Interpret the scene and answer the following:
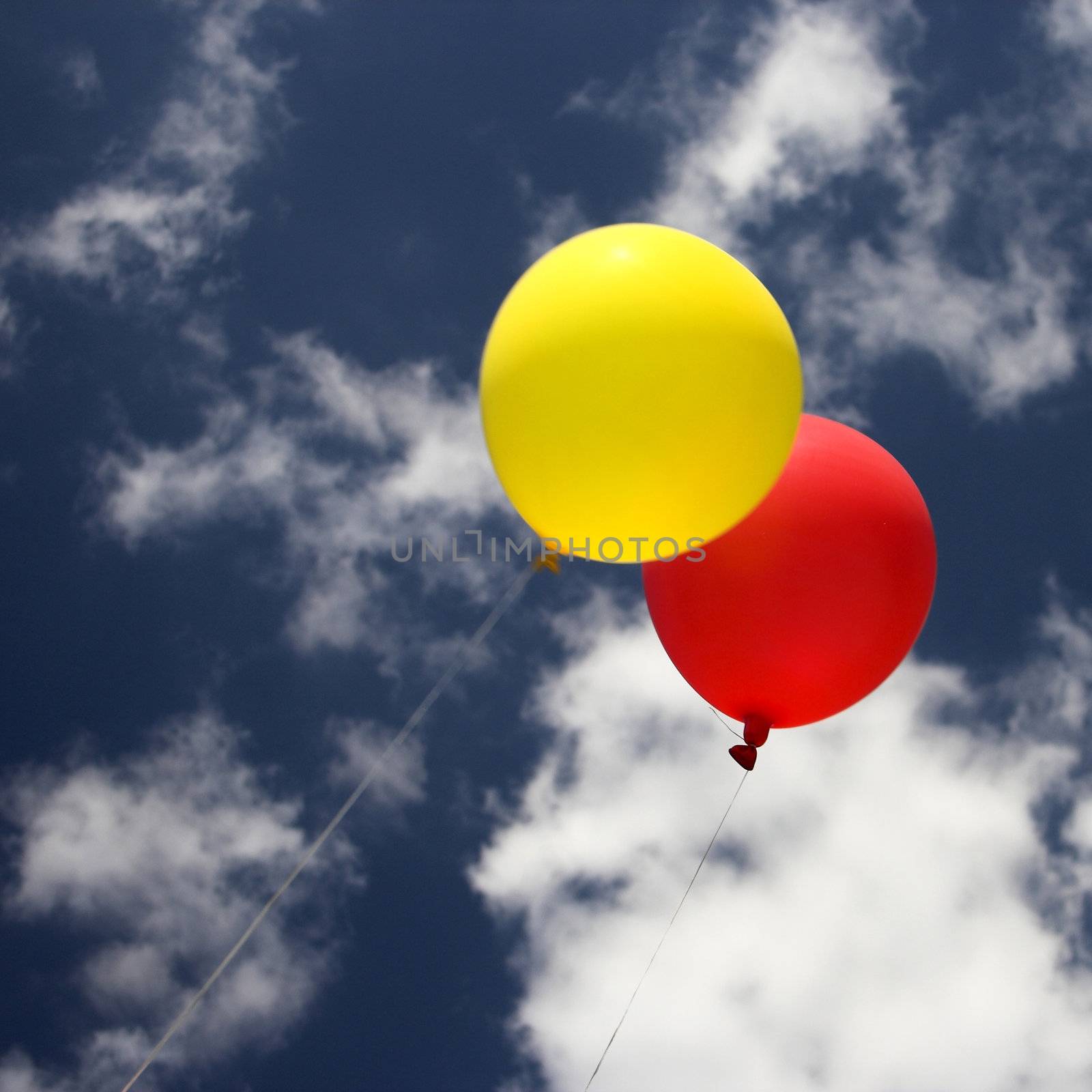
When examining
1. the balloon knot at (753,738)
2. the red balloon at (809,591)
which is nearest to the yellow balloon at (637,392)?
the red balloon at (809,591)

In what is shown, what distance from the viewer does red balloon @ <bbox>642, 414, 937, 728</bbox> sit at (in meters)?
7.29

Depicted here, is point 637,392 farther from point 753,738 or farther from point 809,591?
point 753,738

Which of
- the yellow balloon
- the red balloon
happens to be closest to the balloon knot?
the red balloon

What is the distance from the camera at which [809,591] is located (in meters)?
7.27

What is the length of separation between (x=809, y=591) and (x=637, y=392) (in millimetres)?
2071

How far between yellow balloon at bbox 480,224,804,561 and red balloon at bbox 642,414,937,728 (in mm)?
807

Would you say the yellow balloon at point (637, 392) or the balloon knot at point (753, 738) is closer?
the yellow balloon at point (637, 392)

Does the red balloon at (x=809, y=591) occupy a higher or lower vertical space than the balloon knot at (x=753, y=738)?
higher

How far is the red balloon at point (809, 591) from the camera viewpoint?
7.29m

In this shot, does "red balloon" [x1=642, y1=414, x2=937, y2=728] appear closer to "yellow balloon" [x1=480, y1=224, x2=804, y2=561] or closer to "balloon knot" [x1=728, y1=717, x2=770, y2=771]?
"balloon knot" [x1=728, y1=717, x2=770, y2=771]

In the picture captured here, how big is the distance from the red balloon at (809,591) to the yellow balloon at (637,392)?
807 millimetres

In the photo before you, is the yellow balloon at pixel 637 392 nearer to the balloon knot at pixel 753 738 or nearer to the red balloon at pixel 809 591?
the red balloon at pixel 809 591

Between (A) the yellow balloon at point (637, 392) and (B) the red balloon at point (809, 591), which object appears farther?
(B) the red balloon at point (809, 591)

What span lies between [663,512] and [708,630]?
1.51 m
